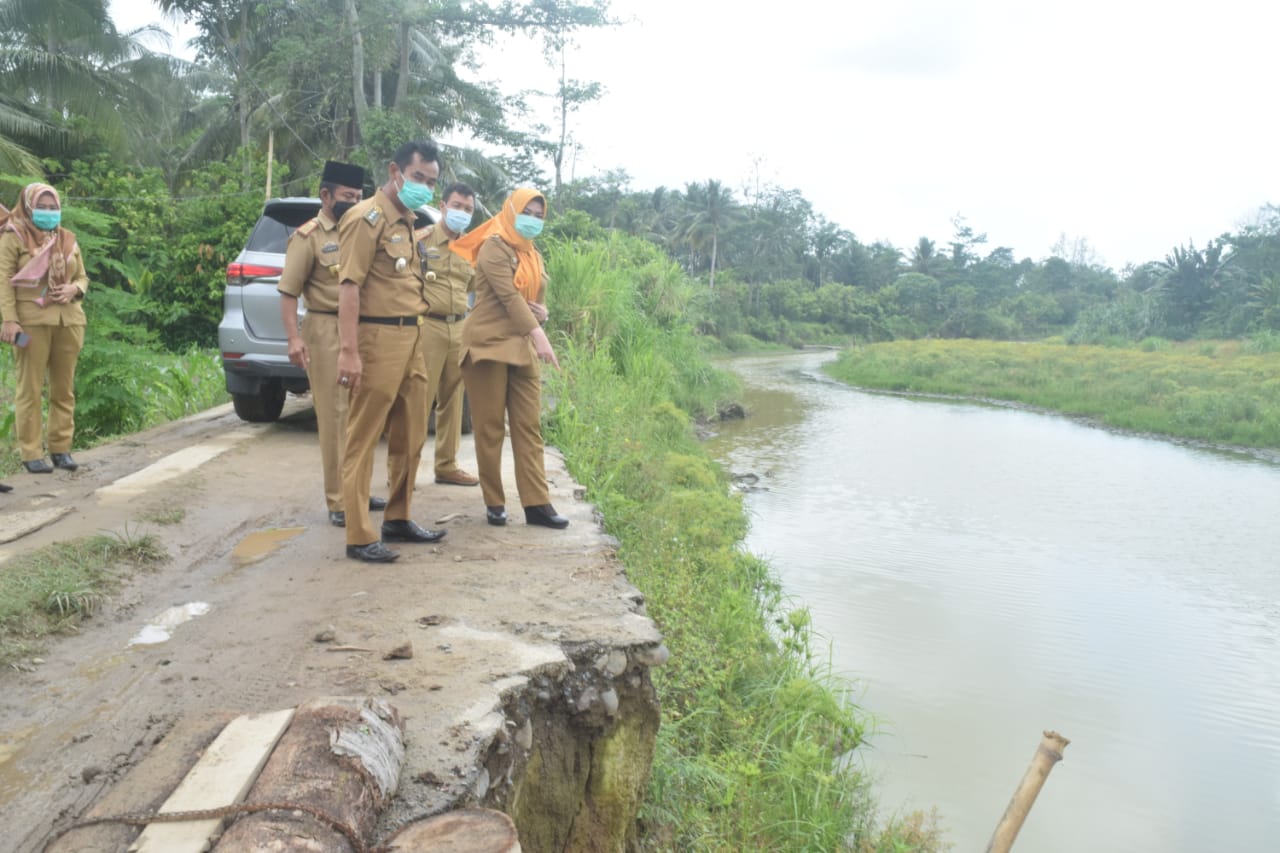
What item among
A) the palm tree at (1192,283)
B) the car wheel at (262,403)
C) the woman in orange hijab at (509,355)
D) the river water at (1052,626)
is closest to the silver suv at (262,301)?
the car wheel at (262,403)

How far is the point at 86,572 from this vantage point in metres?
3.74

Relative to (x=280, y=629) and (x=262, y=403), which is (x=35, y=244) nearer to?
(x=262, y=403)

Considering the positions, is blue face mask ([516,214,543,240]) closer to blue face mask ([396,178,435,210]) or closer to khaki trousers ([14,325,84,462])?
blue face mask ([396,178,435,210])

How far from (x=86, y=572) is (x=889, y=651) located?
5650 millimetres

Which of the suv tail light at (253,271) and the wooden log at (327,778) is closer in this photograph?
the wooden log at (327,778)

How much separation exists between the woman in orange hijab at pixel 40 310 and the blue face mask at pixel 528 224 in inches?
118

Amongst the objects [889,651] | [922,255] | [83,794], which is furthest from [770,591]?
[922,255]

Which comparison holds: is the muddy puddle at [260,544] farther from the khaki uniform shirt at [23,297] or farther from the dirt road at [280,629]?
Answer: the khaki uniform shirt at [23,297]

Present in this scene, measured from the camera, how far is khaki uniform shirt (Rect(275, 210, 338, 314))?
4.76 m

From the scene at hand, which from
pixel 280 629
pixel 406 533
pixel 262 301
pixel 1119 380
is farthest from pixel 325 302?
pixel 1119 380

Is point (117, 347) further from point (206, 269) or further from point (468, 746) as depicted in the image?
point (468, 746)

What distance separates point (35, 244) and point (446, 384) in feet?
8.25

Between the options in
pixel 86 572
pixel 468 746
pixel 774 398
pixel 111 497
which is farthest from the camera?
pixel 774 398

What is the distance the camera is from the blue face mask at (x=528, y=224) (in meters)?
4.64
